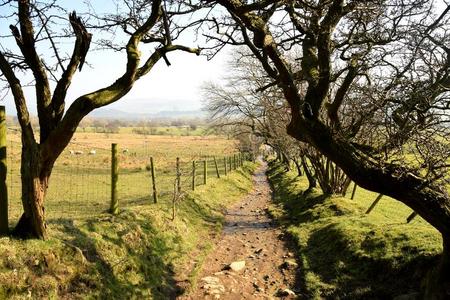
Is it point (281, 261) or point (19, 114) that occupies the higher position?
point (19, 114)

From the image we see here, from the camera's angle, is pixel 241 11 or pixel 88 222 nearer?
pixel 241 11

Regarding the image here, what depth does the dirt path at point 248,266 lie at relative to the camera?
8.38 meters

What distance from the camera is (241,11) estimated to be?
644cm

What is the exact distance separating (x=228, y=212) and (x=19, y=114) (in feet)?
38.9

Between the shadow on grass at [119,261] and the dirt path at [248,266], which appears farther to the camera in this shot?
the dirt path at [248,266]

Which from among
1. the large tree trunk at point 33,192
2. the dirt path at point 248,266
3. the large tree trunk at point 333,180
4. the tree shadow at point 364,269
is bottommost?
the dirt path at point 248,266

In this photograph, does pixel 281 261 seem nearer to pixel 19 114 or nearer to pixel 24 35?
pixel 19 114

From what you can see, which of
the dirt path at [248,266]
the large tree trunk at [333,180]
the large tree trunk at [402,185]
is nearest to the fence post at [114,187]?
the dirt path at [248,266]

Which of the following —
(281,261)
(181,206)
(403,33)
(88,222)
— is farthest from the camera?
(181,206)

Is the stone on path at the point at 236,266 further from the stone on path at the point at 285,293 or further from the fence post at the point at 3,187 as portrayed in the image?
the fence post at the point at 3,187

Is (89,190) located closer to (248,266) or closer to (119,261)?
(248,266)

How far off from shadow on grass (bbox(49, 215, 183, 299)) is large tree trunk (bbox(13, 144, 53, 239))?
72 cm

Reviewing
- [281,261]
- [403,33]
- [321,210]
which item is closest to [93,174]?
[321,210]

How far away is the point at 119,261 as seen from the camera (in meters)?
7.98
